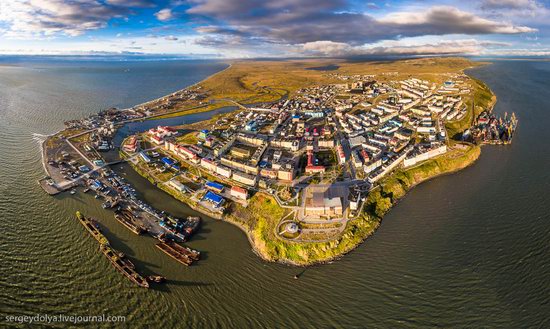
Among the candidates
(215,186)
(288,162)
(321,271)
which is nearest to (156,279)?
(215,186)

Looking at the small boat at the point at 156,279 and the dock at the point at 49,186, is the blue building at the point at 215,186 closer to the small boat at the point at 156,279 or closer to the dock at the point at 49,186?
the small boat at the point at 156,279

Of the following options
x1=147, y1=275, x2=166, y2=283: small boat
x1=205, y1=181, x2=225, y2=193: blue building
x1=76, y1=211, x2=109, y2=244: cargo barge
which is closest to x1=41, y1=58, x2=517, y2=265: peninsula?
x1=205, y1=181, x2=225, y2=193: blue building

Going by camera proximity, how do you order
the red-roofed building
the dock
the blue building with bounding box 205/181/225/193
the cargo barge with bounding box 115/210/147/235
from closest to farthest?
the cargo barge with bounding box 115/210/147/235, the red-roofed building, the blue building with bounding box 205/181/225/193, the dock

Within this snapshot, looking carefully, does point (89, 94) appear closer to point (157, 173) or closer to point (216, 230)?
point (157, 173)

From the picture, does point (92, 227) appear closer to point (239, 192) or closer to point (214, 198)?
point (214, 198)

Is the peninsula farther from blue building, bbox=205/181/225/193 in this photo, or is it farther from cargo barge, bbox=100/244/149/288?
cargo barge, bbox=100/244/149/288

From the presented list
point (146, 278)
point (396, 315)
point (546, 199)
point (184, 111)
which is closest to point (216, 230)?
point (146, 278)
